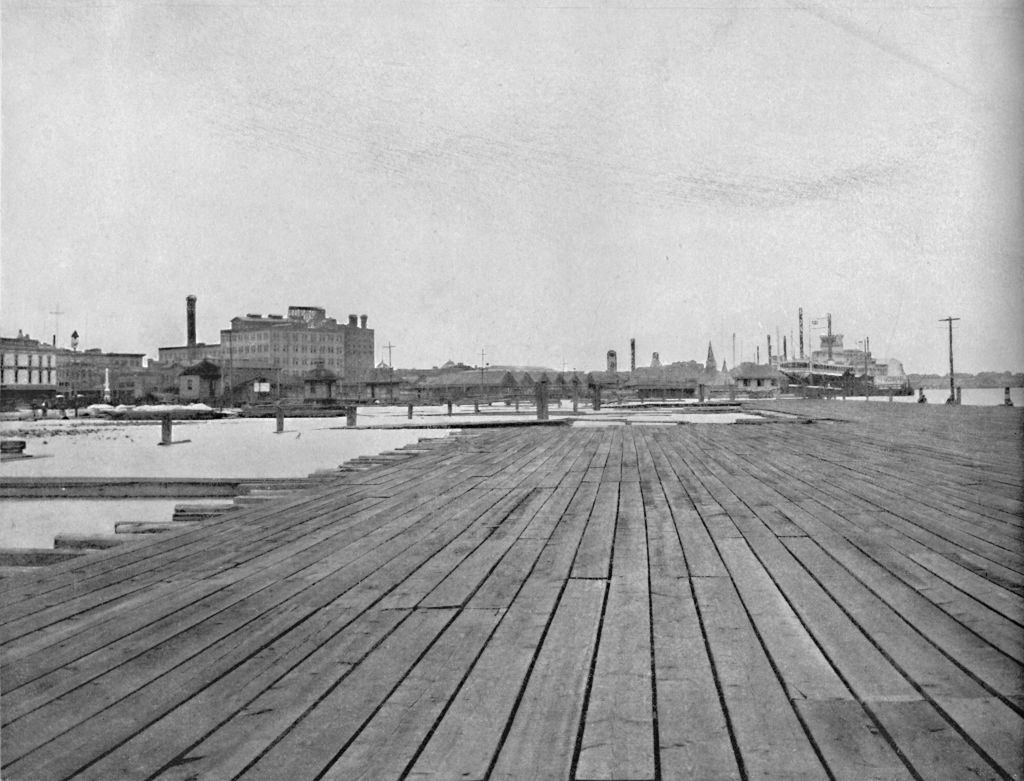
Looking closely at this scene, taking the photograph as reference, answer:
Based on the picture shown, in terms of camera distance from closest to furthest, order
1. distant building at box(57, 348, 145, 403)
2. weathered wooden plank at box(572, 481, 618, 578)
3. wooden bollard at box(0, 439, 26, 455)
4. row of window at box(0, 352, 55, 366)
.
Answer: weathered wooden plank at box(572, 481, 618, 578)
row of window at box(0, 352, 55, 366)
wooden bollard at box(0, 439, 26, 455)
distant building at box(57, 348, 145, 403)

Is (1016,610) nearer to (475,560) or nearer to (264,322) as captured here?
(475,560)

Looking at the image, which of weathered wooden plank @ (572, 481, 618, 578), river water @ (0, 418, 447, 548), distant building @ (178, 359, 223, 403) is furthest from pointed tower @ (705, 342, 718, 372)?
weathered wooden plank @ (572, 481, 618, 578)

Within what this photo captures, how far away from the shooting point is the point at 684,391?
301 ft

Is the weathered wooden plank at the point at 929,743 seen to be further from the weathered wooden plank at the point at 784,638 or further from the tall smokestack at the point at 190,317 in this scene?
the tall smokestack at the point at 190,317

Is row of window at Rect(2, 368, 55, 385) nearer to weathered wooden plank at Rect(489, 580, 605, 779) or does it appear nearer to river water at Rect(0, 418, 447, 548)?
river water at Rect(0, 418, 447, 548)

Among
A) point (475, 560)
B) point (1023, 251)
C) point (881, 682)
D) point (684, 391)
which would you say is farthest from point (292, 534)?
point (684, 391)

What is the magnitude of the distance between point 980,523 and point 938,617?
213cm

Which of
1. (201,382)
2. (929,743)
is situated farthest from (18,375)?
(201,382)

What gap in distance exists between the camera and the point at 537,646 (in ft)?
8.32

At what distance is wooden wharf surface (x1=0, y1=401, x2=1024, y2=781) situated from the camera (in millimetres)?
1803

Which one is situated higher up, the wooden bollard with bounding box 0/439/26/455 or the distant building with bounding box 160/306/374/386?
the distant building with bounding box 160/306/374/386

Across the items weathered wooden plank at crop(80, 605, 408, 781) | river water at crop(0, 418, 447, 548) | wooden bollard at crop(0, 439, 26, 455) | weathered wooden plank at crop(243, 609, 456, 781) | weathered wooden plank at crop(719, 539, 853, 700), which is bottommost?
river water at crop(0, 418, 447, 548)

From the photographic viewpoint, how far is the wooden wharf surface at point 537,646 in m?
1.80

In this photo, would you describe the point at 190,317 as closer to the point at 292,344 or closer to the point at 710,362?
the point at 292,344
